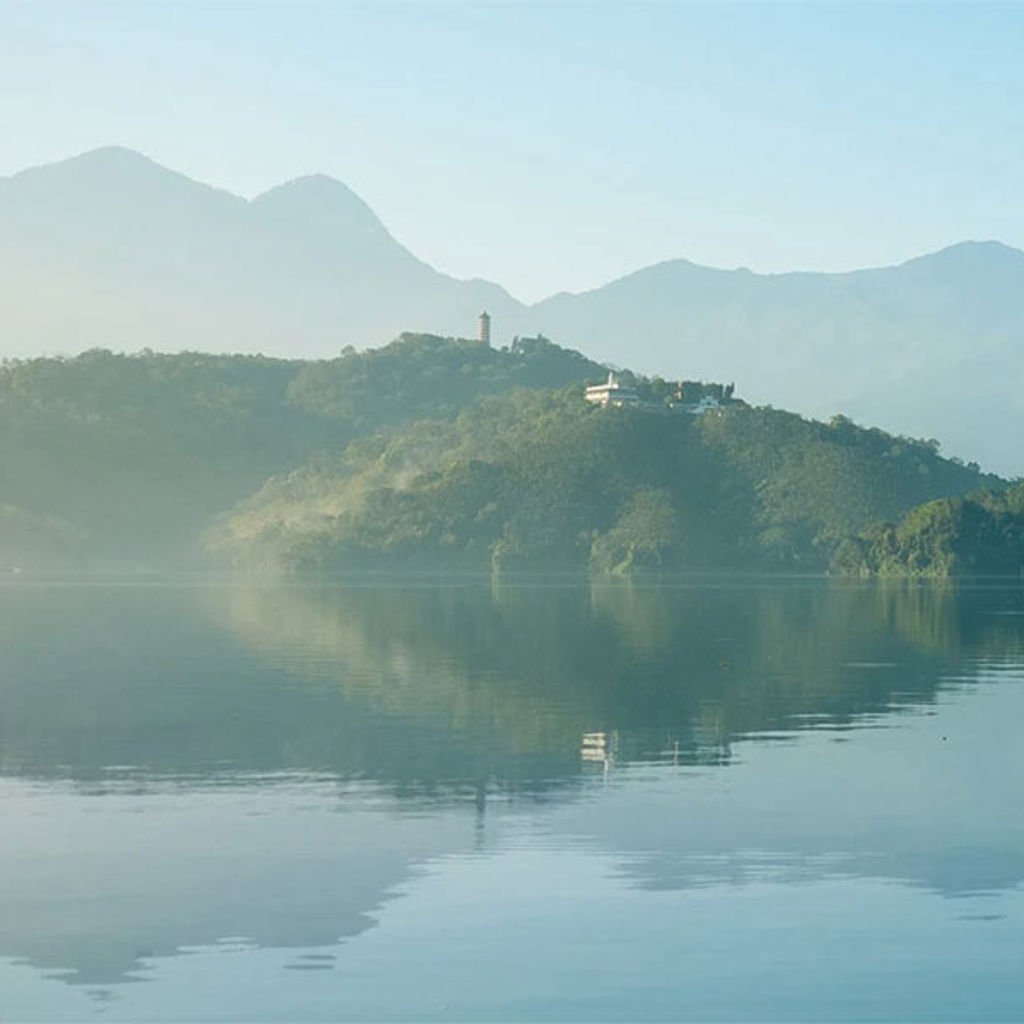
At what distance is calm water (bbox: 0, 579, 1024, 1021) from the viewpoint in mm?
22750

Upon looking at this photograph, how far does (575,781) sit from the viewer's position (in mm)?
38344

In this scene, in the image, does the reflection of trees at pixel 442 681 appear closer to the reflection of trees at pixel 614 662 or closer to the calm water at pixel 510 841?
the reflection of trees at pixel 614 662

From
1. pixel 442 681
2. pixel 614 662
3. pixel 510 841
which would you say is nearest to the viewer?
pixel 510 841

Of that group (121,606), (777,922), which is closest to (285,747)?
(777,922)

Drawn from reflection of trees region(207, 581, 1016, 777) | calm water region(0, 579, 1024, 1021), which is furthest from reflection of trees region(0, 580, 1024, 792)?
calm water region(0, 579, 1024, 1021)

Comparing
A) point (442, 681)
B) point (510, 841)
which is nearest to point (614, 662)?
point (442, 681)

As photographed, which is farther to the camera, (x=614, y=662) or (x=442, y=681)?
(x=614, y=662)

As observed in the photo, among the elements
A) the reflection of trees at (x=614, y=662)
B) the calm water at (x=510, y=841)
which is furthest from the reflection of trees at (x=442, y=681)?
the calm water at (x=510, y=841)

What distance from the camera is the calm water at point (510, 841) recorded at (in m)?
22.8

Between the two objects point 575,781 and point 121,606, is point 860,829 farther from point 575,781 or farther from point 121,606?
point 121,606

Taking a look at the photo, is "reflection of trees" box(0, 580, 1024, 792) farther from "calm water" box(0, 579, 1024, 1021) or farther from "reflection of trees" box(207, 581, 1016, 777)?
"calm water" box(0, 579, 1024, 1021)

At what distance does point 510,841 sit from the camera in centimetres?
3128

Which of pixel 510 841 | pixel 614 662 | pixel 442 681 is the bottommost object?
pixel 510 841

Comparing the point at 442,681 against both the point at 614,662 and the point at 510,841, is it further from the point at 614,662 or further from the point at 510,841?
the point at 510,841
